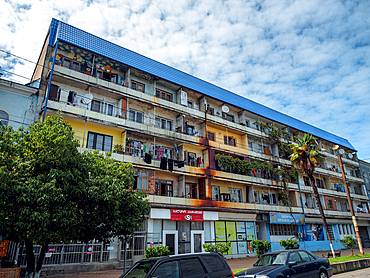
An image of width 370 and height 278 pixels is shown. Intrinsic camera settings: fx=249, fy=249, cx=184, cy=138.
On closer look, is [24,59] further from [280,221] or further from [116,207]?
[280,221]

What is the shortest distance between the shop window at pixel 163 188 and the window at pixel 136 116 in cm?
602

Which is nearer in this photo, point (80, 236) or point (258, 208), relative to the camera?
point (80, 236)

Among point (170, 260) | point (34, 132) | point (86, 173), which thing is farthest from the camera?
point (86, 173)

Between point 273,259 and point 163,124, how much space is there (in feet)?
58.9

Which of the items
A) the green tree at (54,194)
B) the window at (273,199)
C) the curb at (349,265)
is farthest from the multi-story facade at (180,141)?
the curb at (349,265)

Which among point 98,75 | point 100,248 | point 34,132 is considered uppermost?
point 98,75

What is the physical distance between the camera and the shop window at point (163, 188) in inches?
895

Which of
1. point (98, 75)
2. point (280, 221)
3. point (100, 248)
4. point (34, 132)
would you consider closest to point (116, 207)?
point (34, 132)

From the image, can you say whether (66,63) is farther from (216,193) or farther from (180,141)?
(216,193)

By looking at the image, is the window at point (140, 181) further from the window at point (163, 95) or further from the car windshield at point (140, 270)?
the car windshield at point (140, 270)

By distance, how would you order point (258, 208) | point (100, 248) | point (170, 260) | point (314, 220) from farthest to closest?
point (314, 220)
point (258, 208)
point (100, 248)
point (170, 260)

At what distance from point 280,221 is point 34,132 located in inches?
1062

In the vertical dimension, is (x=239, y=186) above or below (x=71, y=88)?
below

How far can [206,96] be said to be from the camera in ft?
94.1
